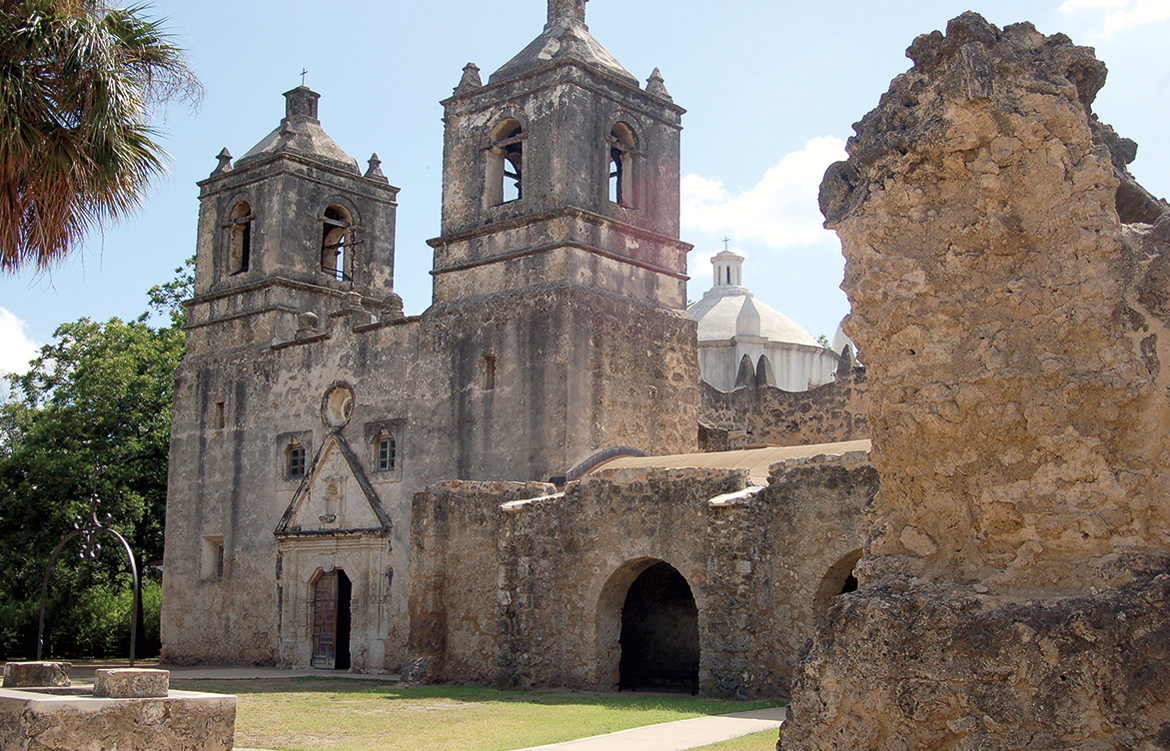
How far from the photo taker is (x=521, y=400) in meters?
18.8

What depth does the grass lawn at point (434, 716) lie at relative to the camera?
10000 millimetres

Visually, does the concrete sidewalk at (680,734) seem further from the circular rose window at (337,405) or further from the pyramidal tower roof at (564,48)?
the pyramidal tower roof at (564,48)

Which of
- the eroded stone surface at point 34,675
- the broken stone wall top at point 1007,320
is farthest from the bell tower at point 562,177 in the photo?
the broken stone wall top at point 1007,320

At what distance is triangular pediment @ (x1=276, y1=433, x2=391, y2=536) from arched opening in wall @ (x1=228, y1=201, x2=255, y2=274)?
5.54 m

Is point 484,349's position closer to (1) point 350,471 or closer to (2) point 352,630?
(1) point 350,471

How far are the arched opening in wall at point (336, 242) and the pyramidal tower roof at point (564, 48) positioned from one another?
596 centimetres

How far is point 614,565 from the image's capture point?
48.9 ft

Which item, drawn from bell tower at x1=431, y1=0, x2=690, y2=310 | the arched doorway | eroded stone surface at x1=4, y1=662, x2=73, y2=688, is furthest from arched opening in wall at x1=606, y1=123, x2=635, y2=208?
eroded stone surface at x1=4, y1=662, x2=73, y2=688

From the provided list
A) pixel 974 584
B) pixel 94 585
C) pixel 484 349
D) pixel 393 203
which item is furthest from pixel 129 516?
pixel 974 584

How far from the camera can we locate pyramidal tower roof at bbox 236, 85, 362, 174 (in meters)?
25.1

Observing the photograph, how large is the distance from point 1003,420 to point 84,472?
2603 centimetres

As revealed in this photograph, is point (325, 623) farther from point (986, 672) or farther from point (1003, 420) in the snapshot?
Result: point (986, 672)

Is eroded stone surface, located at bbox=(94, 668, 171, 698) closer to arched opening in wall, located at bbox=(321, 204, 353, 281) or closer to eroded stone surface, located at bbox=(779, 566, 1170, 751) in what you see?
eroded stone surface, located at bbox=(779, 566, 1170, 751)

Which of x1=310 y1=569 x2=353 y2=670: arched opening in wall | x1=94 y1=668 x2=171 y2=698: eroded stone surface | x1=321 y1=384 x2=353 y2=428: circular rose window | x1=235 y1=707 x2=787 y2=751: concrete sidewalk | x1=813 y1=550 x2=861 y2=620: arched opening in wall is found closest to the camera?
x1=94 y1=668 x2=171 y2=698: eroded stone surface
